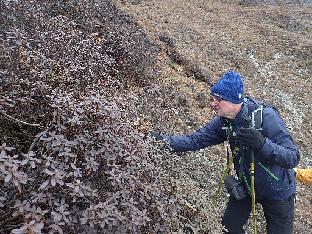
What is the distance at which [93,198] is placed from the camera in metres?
3.35

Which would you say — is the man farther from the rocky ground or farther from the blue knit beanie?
the rocky ground

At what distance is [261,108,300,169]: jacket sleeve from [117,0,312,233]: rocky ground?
89cm

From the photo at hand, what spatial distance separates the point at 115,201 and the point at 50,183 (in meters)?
0.53

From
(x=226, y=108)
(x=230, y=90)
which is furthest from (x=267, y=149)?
(x=230, y=90)

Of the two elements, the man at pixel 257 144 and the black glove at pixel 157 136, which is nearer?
the man at pixel 257 144

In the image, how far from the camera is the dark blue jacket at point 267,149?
15.7 ft

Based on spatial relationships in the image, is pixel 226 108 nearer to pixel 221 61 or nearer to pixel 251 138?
pixel 251 138

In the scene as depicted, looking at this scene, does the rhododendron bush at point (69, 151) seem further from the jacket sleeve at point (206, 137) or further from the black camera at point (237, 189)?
the black camera at point (237, 189)

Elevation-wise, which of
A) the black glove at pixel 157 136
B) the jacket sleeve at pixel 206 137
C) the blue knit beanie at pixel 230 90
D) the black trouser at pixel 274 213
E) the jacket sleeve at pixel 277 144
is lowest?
the black trouser at pixel 274 213

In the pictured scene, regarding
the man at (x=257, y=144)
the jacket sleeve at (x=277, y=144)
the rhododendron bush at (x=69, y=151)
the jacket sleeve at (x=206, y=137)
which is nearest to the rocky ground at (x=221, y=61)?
the jacket sleeve at (x=206, y=137)

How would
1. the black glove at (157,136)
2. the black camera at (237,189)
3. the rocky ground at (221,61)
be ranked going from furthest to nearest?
the rocky ground at (221,61) → the black camera at (237,189) → the black glove at (157,136)

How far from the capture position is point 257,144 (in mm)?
4695

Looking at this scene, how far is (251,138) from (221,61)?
992 cm

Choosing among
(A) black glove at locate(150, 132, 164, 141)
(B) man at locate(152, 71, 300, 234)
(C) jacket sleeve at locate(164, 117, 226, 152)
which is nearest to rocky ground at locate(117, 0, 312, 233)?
(C) jacket sleeve at locate(164, 117, 226, 152)
